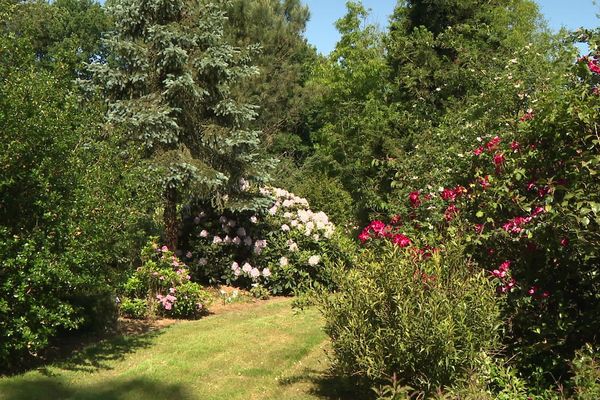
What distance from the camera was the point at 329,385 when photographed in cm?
523

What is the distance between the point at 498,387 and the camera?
4.41 m

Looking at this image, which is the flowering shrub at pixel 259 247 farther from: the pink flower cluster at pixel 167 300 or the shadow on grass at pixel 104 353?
the shadow on grass at pixel 104 353

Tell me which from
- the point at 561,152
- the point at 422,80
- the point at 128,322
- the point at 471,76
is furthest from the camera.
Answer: the point at 422,80

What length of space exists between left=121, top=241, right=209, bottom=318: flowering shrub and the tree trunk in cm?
144

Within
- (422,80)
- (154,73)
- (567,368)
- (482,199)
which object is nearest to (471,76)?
(422,80)

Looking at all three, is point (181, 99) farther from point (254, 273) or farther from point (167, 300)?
point (167, 300)

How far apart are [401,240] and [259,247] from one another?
611cm

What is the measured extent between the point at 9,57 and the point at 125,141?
3.62 m

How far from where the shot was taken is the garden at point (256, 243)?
3986mm

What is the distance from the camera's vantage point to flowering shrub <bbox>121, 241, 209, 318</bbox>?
332 inches

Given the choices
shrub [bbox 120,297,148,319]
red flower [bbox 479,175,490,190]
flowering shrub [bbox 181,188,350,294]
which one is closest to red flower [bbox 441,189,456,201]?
red flower [bbox 479,175,490,190]

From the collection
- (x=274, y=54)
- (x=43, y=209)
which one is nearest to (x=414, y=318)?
(x=43, y=209)

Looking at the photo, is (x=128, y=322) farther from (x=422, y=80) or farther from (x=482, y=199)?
(x=422, y=80)

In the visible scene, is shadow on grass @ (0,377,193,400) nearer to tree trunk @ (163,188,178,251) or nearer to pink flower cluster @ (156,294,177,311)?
pink flower cluster @ (156,294,177,311)
